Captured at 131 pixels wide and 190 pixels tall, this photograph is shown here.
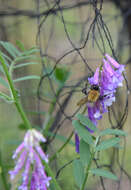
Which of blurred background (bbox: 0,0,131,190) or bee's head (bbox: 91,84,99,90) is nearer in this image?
bee's head (bbox: 91,84,99,90)

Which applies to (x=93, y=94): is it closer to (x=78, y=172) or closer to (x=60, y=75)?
(x=78, y=172)

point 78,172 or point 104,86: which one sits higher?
point 104,86

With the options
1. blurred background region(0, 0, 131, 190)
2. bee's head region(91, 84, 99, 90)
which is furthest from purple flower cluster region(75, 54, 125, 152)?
blurred background region(0, 0, 131, 190)

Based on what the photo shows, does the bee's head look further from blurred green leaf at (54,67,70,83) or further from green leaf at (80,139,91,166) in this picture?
blurred green leaf at (54,67,70,83)

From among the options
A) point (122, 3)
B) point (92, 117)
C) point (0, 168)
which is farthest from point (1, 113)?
point (92, 117)

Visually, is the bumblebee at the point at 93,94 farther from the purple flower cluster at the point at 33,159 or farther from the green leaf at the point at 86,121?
the purple flower cluster at the point at 33,159

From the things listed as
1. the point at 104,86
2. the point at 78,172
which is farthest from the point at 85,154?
the point at 104,86
